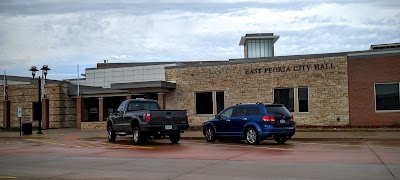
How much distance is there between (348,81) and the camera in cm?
2591

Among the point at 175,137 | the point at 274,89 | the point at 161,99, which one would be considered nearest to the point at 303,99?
the point at 274,89

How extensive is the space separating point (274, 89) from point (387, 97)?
6.53 metres

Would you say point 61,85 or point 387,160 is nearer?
point 387,160

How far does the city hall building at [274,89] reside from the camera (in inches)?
997

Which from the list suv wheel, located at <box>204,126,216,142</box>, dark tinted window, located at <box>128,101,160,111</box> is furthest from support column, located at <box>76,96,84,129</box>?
suv wheel, located at <box>204,126,216,142</box>

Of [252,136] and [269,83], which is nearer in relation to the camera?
[252,136]

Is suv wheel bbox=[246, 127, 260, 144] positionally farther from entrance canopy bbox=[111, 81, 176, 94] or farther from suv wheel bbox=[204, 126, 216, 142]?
entrance canopy bbox=[111, 81, 176, 94]

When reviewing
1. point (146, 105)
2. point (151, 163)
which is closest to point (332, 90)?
point (146, 105)

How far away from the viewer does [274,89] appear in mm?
28156

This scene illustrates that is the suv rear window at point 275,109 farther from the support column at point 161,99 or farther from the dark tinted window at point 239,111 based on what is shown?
the support column at point 161,99

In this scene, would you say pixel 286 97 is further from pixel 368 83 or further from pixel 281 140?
pixel 281 140

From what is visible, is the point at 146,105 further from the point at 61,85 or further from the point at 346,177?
the point at 61,85

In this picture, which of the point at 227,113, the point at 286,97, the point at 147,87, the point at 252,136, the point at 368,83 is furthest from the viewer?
the point at 147,87

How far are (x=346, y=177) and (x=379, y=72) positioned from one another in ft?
56.9
